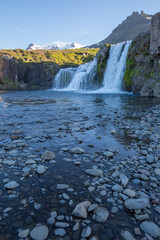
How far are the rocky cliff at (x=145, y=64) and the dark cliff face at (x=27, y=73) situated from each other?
40146 millimetres

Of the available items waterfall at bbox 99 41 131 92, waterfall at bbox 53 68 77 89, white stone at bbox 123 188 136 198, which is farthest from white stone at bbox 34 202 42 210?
waterfall at bbox 53 68 77 89

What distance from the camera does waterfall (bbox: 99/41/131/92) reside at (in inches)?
1433

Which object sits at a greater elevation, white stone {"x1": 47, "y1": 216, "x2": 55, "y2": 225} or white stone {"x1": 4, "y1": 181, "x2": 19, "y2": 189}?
white stone {"x1": 47, "y1": 216, "x2": 55, "y2": 225}

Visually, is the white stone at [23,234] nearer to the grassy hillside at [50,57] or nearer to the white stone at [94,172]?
the white stone at [94,172]

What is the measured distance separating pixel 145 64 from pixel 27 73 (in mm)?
55745

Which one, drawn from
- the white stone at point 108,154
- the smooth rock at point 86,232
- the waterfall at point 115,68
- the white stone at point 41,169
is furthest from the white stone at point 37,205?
the waterfall at point 115,68

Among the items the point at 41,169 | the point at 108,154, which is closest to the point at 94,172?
the point at 108,154

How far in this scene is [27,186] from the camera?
3.36 metres

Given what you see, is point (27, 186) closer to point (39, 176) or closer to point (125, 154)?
point (39, 176)

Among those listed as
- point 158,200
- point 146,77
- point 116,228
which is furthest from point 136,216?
point 146,77

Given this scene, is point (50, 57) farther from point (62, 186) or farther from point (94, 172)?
point (62, 186)

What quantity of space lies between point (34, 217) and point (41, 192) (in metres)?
0.65

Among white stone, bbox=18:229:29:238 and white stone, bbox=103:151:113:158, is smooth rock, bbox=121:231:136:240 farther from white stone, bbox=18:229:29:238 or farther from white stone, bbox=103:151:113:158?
white stone, bbox=103:151:113:158

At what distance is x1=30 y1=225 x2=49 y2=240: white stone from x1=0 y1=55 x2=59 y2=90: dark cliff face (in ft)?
217
